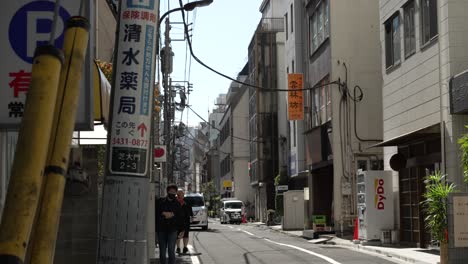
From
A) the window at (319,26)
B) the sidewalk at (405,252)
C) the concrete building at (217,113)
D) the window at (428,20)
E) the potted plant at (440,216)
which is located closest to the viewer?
the potted plant at (440,216)

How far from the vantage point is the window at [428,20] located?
19.7 meters

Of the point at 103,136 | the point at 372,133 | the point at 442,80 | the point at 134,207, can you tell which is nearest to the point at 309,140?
the point at 372,133

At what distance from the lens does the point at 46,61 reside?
93.9 inches

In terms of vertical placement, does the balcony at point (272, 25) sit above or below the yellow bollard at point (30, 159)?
above

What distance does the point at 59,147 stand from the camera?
249 cm

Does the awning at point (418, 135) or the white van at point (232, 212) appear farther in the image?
the white van at point (232, 212)

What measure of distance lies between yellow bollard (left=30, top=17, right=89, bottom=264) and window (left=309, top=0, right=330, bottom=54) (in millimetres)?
30547

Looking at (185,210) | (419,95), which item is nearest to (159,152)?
(185,210)

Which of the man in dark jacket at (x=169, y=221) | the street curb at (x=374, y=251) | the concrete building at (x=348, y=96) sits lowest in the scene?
the street curb at (x=374, y=251)

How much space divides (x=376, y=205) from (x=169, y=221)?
11.9m

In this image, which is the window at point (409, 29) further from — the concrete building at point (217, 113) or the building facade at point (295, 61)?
the concrete building at point (217, 113)

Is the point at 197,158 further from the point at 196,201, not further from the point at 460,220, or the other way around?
the point at 460,220

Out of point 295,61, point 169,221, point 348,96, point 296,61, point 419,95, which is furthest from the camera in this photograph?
point 295,61

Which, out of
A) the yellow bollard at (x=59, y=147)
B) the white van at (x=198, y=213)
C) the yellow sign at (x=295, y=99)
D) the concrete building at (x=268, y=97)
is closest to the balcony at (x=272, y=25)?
the concrete building at (x=268, y=97)
